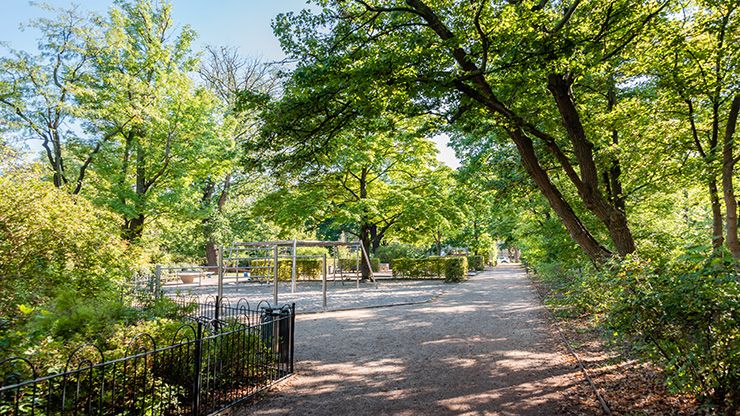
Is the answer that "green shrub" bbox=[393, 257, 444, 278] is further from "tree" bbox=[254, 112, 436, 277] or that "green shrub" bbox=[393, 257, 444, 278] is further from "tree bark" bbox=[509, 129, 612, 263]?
"tree bark" bbox=[509, 129, 612, 263]

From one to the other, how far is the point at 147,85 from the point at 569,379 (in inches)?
751

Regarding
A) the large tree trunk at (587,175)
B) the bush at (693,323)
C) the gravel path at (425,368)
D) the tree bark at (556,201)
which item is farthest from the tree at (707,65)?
the bush at (693,323)

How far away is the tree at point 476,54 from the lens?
21.7 ft

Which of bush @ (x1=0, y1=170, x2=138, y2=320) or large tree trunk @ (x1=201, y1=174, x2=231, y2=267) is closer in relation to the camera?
bush @ (x1=0, y1=170, x2=138, y2=320)

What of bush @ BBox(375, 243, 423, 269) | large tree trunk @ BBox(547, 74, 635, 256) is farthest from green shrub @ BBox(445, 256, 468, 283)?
large tree trunk @ BBox(547, 74, 635, 256)

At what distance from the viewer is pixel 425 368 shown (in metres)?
6.28

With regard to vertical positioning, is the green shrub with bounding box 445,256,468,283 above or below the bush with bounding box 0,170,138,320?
below

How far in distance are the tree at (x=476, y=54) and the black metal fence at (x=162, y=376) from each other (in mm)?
4272

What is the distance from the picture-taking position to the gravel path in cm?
483

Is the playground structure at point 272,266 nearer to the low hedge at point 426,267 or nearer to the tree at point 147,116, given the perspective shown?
the low hedge at point 426,267

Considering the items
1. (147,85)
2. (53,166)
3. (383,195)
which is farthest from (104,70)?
(383,195)

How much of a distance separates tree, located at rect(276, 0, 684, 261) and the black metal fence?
14.0ft

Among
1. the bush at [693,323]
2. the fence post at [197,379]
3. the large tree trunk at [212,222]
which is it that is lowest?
the fence post at [197,379]

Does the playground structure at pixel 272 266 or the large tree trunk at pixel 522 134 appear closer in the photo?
the large tree trunk at pixel 522 134
